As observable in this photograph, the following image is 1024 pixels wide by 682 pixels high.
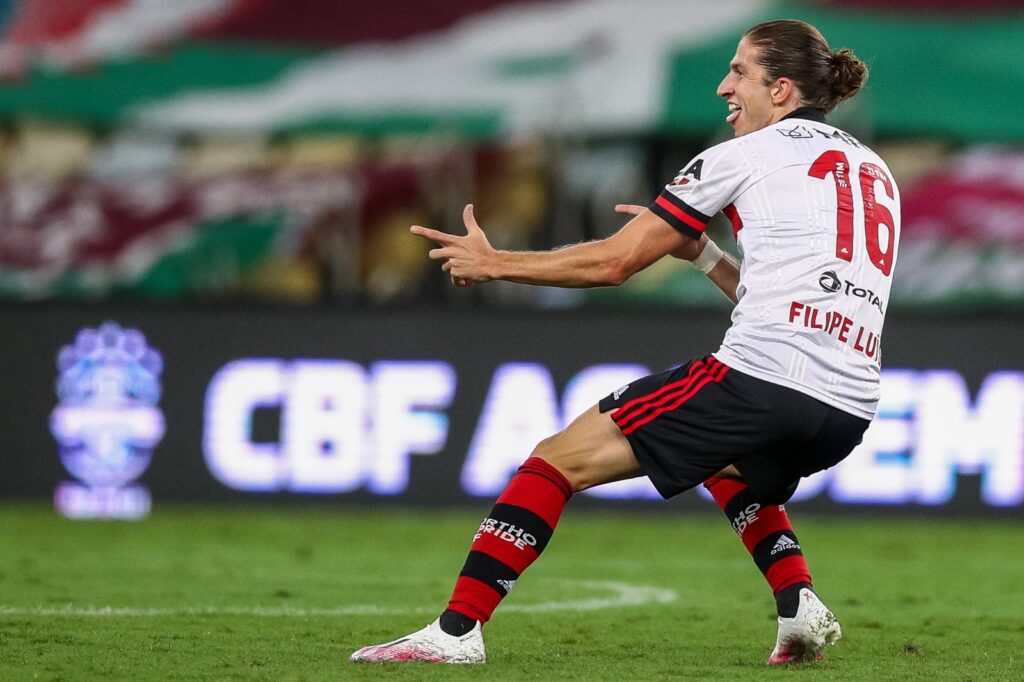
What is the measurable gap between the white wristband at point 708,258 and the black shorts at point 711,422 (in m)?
0.54

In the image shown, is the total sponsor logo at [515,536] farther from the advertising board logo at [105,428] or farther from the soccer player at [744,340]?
the advertising board logo at [105,428]

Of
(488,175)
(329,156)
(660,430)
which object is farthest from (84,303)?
(660,430)

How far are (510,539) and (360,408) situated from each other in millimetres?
5798

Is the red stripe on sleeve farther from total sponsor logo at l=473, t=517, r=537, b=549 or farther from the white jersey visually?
total sponsor logo at l=473, t=517, r=537, b=549

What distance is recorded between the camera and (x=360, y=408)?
10.4m

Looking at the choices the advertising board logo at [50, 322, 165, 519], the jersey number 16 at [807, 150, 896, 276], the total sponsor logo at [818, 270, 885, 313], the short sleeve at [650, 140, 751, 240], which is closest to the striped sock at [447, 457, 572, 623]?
the short sleeve at [650, 140, 751, 240]

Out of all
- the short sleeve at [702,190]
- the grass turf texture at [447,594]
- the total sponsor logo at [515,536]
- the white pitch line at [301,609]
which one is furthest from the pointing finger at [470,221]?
the white pitch line at [301,609]

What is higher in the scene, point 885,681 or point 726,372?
point 726,372

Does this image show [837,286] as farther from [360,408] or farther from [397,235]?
[397,235]

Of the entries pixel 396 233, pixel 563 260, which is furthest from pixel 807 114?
pixel 396 233

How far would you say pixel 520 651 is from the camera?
201 inches

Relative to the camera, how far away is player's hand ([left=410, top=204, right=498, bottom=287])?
452 centimetres

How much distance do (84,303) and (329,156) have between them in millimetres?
2239

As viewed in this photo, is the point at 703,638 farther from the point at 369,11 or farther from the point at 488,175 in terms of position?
the point at 369,11
